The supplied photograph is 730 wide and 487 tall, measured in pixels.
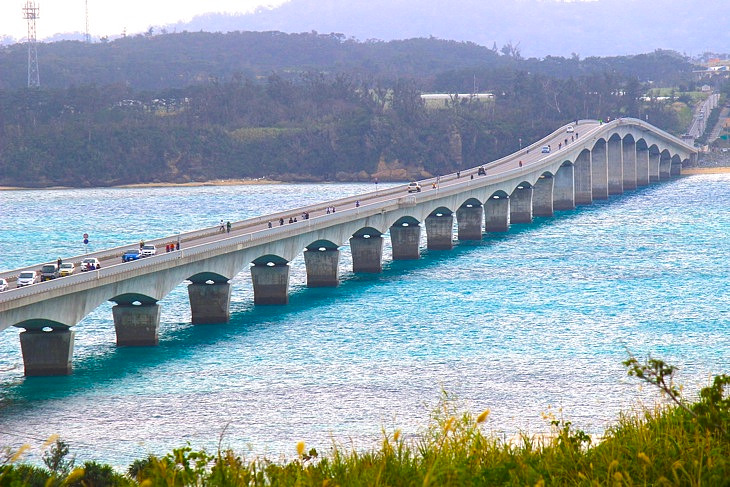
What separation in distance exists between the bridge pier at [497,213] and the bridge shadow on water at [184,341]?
25.4 meters

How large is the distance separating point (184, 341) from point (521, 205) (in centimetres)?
8981

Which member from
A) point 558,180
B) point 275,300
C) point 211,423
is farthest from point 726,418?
point 558,180

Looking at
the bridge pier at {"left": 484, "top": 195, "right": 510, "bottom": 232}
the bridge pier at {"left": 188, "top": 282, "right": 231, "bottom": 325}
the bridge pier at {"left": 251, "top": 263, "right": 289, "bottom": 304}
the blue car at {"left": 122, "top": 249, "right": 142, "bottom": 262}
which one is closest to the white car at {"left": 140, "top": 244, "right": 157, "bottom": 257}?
the blue car at {"left": 122, "top": 249, "right": 142, "bottom": 262}

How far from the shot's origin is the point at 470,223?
136 metres

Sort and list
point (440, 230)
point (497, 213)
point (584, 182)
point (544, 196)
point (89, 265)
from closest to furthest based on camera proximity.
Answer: point (89, 265) → point (440, 230) → point (497, 213) → point (544, 196) → point (584, 182)

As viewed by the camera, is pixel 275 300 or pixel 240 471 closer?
pixel 240 471

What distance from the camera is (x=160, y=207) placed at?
642 ft

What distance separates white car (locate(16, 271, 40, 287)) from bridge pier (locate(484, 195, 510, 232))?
85.6 m

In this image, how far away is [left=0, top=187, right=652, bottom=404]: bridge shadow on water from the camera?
58.1 metres

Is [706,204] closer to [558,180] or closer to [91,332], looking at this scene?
[558,180]

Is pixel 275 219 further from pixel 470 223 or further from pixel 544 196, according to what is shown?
pixel 544 196

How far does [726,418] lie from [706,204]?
168395mm

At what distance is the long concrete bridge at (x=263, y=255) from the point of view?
60.6 meters

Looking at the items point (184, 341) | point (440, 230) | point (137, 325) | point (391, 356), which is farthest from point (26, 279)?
point (440, 230)
